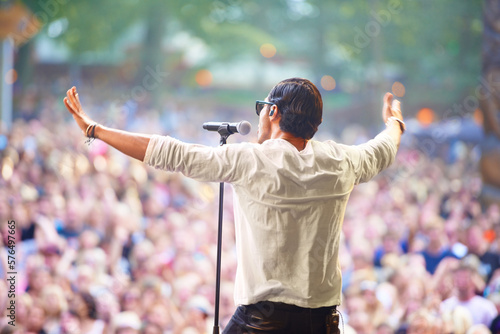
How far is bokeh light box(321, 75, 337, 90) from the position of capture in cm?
1387

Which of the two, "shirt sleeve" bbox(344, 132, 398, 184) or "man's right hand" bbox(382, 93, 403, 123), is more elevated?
"man's right hand" bbox(382, 93, 403, 123)

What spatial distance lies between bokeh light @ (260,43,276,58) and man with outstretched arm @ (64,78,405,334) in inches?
497

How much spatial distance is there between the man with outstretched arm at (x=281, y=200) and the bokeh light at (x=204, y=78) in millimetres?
12792

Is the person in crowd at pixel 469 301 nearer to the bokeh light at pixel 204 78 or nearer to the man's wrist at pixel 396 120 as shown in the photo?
the man's wrist at pixel 396 120

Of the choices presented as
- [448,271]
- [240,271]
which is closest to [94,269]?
[448,271]

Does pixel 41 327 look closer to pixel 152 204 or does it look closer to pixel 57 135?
pixel 152 204

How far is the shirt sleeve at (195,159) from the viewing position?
139 centimetres

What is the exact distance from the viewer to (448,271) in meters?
4.18

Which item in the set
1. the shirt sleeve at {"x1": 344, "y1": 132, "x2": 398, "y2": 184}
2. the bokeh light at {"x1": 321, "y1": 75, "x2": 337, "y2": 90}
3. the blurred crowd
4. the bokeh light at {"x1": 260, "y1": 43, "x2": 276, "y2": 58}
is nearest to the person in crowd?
the blurred crowd

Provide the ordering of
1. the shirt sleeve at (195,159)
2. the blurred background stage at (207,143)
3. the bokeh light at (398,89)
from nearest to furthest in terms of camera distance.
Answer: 1. the shirt sleeve at (195,159)
2. the blurred background stage at (207,143)
3. the bokeh light at (398,89)

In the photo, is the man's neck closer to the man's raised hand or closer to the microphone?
the microphone

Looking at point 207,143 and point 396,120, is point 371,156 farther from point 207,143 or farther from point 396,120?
point 207,143

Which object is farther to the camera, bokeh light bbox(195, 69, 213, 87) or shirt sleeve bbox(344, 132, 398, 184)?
bokeh light bbox(195, 69, 213, 87)

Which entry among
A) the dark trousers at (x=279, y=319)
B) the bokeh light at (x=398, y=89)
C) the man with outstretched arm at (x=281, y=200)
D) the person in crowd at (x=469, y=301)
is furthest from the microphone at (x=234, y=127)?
the bokeh light at (x=398, y=89)
